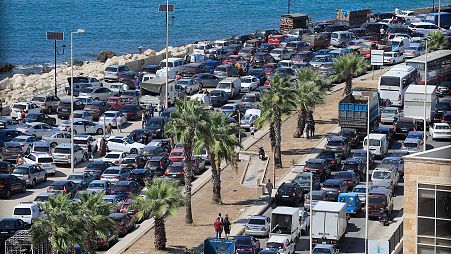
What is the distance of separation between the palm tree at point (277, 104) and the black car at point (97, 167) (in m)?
9.10

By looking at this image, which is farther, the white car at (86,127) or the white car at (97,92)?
the white car at (97,92)

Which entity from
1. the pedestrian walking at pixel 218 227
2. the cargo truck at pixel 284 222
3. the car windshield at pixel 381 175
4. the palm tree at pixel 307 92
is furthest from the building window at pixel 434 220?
the palm tree at pixel 307 92

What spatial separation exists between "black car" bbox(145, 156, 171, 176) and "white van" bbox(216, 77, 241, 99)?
2186 cm

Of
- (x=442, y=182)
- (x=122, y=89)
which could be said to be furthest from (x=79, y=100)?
(x=442, y=182)

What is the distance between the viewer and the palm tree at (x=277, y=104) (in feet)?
217

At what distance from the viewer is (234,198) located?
60.5m

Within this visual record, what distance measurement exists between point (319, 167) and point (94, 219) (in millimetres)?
20574

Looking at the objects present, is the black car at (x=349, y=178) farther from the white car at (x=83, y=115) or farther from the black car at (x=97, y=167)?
the white car at (x=83, y=115)

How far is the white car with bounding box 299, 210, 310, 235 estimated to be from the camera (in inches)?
2105

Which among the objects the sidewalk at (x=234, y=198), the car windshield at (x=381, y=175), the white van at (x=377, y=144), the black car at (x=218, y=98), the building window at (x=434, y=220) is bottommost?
the sidewalk at (x=234, y=198)

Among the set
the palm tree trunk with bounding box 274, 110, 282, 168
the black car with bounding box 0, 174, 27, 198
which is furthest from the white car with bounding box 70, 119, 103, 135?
the palm tree trunk with bounding box 274, 110, 282, 168

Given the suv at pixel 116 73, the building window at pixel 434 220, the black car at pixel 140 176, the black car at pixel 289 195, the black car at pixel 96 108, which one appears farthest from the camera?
the suv at pixel 116 73

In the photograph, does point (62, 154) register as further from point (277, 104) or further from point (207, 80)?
point (207, 80)

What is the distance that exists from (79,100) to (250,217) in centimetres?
3089
